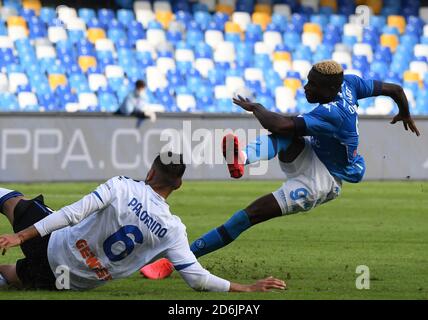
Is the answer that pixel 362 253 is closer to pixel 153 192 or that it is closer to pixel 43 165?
pixel 153 192

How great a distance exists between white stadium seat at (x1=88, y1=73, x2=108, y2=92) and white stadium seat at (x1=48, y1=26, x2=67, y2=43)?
51.5 inches

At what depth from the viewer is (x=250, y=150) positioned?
803 centimetres

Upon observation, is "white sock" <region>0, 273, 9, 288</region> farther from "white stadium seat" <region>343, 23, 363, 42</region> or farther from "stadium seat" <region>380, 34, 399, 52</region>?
"stadium seat" <region>380, 34, 399, 52</region>

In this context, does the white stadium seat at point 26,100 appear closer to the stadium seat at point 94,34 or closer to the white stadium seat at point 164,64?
the stadium seat at point 94,34

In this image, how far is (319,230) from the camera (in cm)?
1251

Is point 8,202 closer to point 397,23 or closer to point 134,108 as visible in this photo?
point 134,108

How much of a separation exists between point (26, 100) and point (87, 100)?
153 cm

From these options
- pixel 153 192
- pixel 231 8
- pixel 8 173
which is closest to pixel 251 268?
pixel 153 192

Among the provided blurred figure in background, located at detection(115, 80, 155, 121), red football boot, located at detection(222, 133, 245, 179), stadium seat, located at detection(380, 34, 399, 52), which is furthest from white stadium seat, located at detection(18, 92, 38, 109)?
red football boot, located at detection(222, 133, 245, 179)

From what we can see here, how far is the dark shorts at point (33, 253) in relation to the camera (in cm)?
710

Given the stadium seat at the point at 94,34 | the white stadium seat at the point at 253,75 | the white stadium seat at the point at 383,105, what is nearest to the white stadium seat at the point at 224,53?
the white stadium seat at the point at 253,75
